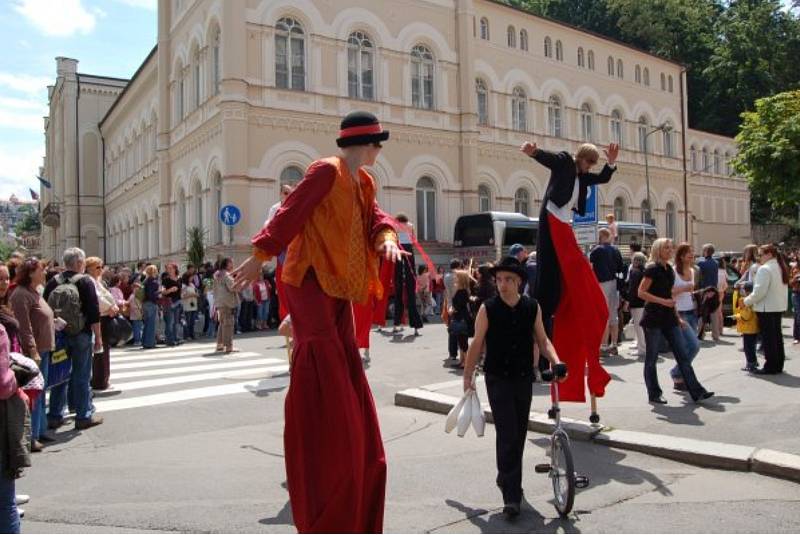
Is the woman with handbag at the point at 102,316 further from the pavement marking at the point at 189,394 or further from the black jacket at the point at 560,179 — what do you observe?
the black jacket at the point at 560,179

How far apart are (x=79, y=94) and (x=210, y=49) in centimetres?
3091

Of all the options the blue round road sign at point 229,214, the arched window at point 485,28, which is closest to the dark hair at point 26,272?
the blue round road sign at point 229,214

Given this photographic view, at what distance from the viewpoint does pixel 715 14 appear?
65438mm

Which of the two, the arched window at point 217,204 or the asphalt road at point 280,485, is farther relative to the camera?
the arched window at point 217,204

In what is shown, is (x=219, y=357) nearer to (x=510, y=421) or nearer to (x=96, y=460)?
(x=96, y=460)

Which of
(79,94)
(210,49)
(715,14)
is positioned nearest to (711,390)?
(210,49)

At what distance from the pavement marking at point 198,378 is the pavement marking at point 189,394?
69cm

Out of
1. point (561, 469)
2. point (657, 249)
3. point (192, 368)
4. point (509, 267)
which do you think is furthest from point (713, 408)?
point (192, 368)

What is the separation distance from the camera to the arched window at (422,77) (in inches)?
1173

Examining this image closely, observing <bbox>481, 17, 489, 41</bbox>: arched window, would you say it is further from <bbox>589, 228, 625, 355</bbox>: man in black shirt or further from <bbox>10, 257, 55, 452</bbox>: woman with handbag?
<bbox>10, 257, 55, 452</bbox>: woman with handbag

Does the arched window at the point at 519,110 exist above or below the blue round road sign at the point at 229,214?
above

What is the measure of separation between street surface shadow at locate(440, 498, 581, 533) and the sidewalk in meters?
2.16

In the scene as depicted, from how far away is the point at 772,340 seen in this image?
1042cm

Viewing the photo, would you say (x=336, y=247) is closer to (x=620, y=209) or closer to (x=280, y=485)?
(x=280, y=485)
